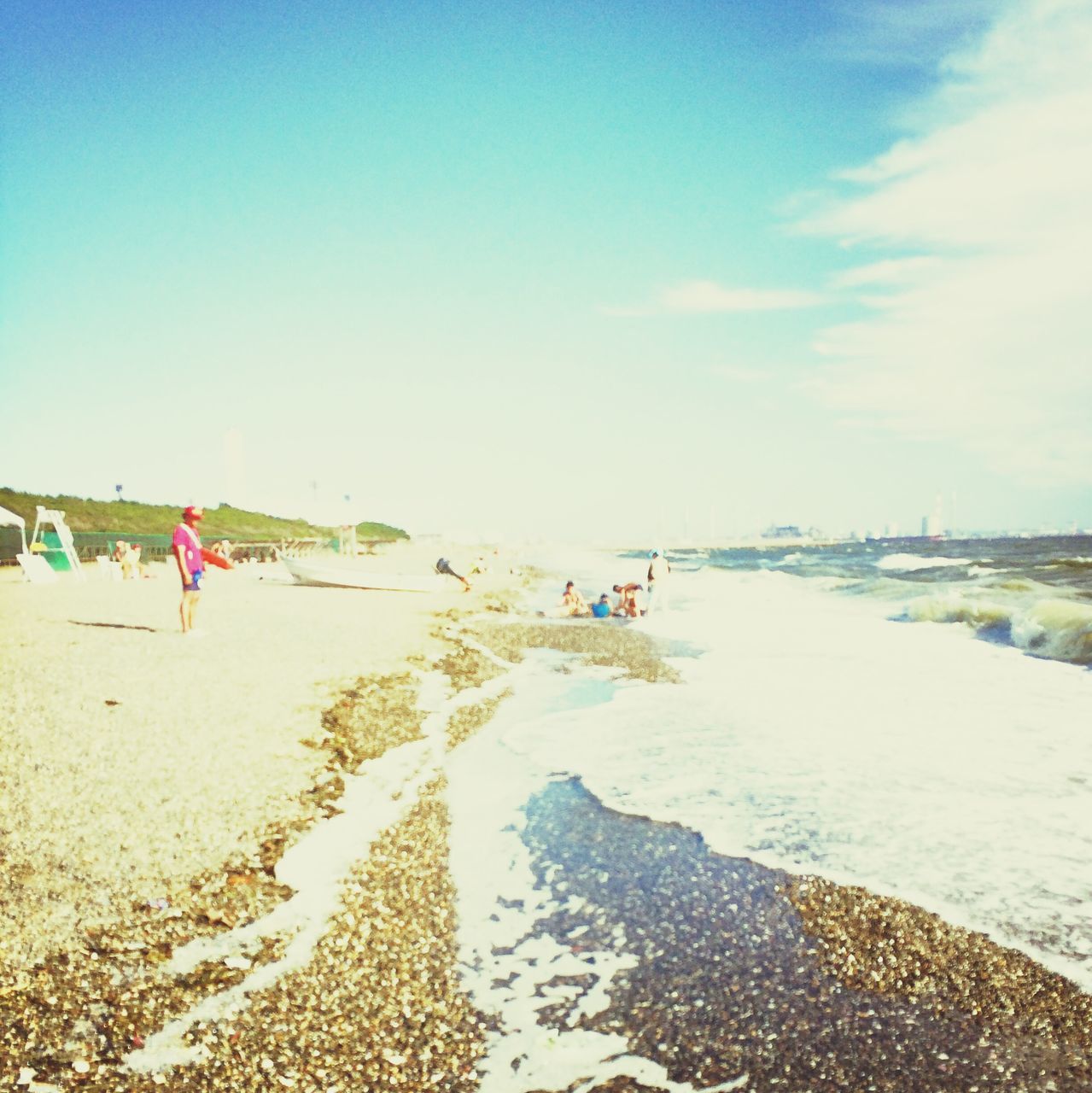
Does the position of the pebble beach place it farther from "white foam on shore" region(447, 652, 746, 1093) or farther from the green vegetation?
the green vegetation

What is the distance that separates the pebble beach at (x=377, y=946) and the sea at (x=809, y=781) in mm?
179

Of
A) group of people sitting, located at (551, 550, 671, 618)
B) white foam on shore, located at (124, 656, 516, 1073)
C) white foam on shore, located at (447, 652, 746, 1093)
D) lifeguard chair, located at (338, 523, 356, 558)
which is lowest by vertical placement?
white foam on shore, located at (447, 652, 746, 1093)

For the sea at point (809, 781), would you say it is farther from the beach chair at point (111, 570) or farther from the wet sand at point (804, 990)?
the beach chair at point (111, 570)

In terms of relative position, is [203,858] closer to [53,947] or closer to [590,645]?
[53,947]

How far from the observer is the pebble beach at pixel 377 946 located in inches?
142

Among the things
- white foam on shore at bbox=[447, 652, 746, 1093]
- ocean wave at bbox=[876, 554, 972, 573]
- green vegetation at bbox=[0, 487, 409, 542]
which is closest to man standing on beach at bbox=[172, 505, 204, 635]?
white foam on shore at bbox=[447, 652, 746, 1093]

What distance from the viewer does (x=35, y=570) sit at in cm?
2684

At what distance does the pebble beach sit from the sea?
179mm

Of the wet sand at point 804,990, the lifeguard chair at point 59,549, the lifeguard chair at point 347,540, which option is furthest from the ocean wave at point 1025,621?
the lifeguard chair at point 347,540

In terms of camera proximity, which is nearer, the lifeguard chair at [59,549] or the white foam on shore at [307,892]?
the white foam on shore at [307,892]

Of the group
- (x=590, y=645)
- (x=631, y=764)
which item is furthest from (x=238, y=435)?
(x=631, y=764)

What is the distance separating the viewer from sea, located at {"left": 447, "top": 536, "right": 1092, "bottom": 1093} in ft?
16.1

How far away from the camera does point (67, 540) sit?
32688 mm

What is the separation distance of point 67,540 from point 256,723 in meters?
30.1
